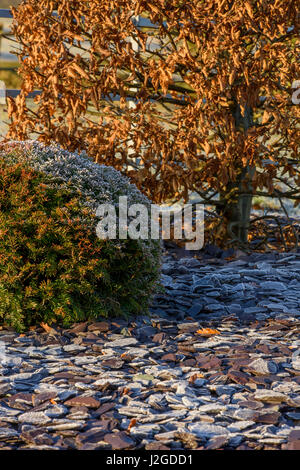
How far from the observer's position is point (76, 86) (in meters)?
5.36

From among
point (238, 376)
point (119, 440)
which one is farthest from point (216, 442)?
point (238, 376)

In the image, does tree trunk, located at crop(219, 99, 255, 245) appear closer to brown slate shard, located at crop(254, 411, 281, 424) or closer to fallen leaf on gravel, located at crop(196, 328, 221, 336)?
fallen leaf on gravel, located at crop(196, 328, 221, 336)

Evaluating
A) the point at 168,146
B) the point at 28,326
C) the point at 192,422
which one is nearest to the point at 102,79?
the point at 168,146

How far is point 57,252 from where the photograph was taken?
142 inches

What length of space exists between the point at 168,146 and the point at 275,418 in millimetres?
3323

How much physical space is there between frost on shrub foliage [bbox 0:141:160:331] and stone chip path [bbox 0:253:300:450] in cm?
14

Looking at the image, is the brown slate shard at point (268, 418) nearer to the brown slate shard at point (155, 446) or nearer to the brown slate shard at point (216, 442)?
the brown slate shard at point (216, 442)

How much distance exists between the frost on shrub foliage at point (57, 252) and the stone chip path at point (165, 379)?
138 millimetres

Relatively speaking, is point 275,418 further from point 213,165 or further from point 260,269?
point 213,165

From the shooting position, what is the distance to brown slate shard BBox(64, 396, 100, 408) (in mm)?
2605

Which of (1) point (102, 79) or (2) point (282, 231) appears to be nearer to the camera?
(1) point (102, 79)

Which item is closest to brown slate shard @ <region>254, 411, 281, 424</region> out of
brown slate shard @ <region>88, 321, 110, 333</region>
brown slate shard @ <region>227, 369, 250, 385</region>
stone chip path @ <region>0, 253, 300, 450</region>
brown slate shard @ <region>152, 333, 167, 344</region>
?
stone chip path @ <region>0, 253, 300, 450</region>

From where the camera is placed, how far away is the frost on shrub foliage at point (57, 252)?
3535 millimetres

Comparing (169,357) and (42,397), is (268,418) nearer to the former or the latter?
(169,357)
